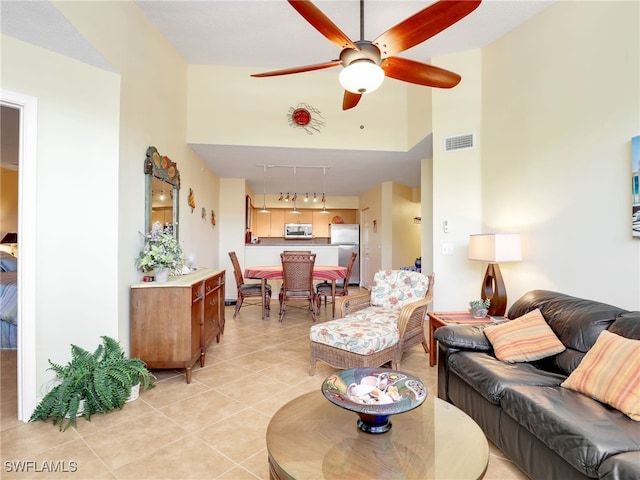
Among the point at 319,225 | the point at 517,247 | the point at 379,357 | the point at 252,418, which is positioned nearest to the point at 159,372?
the point at 252,418

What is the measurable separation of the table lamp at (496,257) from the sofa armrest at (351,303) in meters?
1.08

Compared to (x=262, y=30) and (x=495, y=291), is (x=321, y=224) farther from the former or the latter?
(x=495, y=291)

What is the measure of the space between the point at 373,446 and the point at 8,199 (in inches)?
228

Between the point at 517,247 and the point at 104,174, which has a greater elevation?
the point at 104,174

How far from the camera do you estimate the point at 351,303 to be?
3.23m

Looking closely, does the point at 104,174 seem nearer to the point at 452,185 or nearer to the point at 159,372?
the point at 159,372

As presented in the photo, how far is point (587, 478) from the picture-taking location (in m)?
1.16

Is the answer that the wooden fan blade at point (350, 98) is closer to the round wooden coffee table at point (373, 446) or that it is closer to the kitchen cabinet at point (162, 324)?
the kitchen cabinet at point (162, 324)

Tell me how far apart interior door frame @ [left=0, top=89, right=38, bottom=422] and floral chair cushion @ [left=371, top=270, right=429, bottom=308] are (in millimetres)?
2711

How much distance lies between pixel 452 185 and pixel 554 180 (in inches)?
41.6

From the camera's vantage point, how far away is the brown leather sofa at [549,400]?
45.8 inches

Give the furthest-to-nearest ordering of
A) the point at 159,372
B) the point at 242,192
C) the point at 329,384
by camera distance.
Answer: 1. the point at 242,192
2. the point at 159,372
3. the point at 329,384

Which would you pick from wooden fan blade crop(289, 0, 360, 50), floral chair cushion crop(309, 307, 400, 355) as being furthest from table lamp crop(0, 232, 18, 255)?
wooden fan blade crop(289, 0, 360, 50)

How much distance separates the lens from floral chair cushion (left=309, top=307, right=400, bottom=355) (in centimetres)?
250
